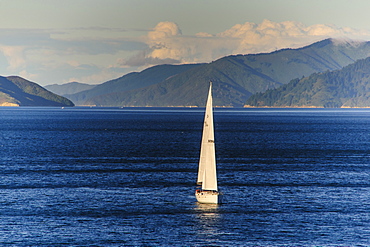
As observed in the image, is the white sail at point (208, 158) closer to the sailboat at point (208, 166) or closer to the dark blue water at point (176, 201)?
the sailboat at point (208, 166)

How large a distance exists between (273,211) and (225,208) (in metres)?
5.78

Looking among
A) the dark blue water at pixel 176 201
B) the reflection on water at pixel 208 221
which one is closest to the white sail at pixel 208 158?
the reflection on water at pixel 208 221

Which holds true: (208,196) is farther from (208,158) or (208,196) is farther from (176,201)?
(208,158)

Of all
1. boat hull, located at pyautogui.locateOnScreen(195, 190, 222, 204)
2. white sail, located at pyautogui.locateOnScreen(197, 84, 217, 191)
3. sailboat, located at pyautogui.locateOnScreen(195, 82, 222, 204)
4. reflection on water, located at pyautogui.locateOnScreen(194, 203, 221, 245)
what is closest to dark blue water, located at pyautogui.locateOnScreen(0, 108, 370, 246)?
reflection on water, located at pyautogui.locateOnScreen(194, 203, 221, 245)

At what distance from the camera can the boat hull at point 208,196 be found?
218 ft

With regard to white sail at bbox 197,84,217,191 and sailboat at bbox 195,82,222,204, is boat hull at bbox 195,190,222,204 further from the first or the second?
white sail at bbox 197,84,217,191

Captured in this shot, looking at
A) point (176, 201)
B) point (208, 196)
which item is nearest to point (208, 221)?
point (208, 196)

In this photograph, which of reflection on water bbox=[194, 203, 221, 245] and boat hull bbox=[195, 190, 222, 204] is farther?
boat hull bbox=[195, 190, 222, 204]

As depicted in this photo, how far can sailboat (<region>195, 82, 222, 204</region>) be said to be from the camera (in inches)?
2457

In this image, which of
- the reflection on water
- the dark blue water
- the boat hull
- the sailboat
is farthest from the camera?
the boat hull

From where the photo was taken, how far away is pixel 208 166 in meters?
64.7

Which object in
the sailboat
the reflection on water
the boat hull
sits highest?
the sailboat

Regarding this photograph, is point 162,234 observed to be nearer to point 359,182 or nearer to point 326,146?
point 359,182

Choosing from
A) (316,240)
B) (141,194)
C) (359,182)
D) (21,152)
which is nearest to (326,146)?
(359,182)
